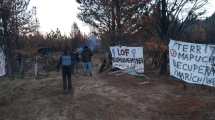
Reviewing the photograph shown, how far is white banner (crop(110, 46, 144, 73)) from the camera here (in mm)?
24828

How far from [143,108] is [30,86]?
7649 millimetres

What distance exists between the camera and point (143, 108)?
17172 mm

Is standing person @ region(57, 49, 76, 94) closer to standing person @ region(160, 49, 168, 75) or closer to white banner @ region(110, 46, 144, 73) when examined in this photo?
white banner @ region(110, 46, 144, 73)

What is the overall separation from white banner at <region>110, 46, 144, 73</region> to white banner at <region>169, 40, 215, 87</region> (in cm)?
366

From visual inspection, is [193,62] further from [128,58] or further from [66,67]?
[128,58]

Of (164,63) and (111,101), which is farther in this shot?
(164,63)

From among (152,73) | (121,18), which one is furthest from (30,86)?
(121,18)

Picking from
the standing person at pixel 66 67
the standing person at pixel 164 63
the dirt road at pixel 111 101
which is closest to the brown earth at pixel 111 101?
the dirt road at pixel 111 101

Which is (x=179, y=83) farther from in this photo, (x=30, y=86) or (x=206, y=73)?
(x=30, y=86)

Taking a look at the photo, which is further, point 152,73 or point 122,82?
point 152,73

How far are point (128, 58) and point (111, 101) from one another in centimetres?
740

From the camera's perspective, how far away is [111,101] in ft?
59.8

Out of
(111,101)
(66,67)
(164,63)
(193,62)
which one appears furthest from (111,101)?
(164,63)

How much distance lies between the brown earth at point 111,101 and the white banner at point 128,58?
2079 millimetres
